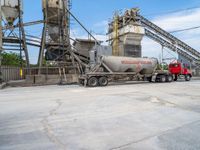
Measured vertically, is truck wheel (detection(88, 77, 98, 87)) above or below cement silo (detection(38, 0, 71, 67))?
below

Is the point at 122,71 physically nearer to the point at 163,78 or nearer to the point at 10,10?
the point at 163,78

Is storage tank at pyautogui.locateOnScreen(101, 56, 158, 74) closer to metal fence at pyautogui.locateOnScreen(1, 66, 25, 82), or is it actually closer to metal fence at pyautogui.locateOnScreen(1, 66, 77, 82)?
metal fence at pyautogui.locateOnScreen(1, 66, 77, 82)

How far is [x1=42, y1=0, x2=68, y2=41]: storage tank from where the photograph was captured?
3212 cm

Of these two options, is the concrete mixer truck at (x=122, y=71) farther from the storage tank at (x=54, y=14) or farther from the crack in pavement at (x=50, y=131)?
the crack in pavement at (x=50, y=131)

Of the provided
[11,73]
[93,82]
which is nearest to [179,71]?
[93,82]

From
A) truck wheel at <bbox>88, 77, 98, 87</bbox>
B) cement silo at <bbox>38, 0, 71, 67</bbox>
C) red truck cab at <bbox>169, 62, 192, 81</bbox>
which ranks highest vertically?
cement silo at <bbox>38, 0, 71, 67</bbox>

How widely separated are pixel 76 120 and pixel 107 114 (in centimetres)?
134

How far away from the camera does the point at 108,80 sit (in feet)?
79.0

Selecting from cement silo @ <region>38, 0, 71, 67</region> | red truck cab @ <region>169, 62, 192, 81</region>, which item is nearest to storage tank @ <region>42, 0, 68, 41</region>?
cement silo @ <region>38, 0, 71, 67</region>

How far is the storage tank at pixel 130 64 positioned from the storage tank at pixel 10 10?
46.8 ft

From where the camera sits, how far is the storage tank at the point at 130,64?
24.0 metres

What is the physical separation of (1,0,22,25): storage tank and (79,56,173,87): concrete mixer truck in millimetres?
13616

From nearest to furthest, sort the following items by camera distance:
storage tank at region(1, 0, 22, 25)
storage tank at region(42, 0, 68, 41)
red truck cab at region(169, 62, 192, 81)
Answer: storage tank at region(1, 0, 22, 25), red truck cab at region(169, 62, 192, 81), storage tank at region(42, 0, 68, 41)

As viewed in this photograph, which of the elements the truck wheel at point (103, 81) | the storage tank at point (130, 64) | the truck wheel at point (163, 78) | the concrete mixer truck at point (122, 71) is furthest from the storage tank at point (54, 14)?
the truck wheel at point (163, 78)
